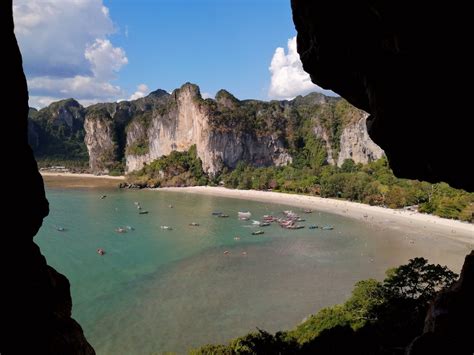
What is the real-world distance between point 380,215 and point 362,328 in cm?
4814

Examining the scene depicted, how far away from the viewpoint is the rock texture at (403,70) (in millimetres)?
7336

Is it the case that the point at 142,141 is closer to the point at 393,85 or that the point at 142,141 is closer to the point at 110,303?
the point at 110,303

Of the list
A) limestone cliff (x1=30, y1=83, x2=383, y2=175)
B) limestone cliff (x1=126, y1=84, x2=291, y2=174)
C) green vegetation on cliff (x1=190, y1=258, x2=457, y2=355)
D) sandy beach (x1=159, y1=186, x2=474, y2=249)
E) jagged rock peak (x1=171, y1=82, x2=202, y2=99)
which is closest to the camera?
green vegetation on cliff (x1=190, y1=258, x2=457, y2=355)

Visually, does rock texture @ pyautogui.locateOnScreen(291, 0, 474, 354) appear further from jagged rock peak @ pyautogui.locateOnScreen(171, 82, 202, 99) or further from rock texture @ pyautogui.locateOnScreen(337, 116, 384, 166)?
jagged rock peak @ pyautogui.locateOnScreen(171, 82, 202, 99)

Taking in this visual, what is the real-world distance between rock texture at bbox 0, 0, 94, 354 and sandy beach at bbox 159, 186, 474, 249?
44.5 meters

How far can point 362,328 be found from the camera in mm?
16109

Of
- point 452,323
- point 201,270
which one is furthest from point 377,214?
point 452,323

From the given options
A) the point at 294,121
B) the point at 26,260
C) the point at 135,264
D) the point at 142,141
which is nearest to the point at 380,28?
the point at 26,260

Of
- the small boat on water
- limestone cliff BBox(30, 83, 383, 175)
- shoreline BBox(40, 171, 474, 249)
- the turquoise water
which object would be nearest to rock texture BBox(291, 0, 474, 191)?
the turquoise water

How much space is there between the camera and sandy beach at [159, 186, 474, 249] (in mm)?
49438

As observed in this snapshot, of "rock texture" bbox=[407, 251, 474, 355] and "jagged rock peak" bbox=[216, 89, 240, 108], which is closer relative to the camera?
"rock texture" bbox=[407, 251, 474, 355]

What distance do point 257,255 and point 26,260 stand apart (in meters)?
33.1

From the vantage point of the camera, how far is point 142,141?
153 meters

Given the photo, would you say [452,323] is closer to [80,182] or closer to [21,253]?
[21,253]
